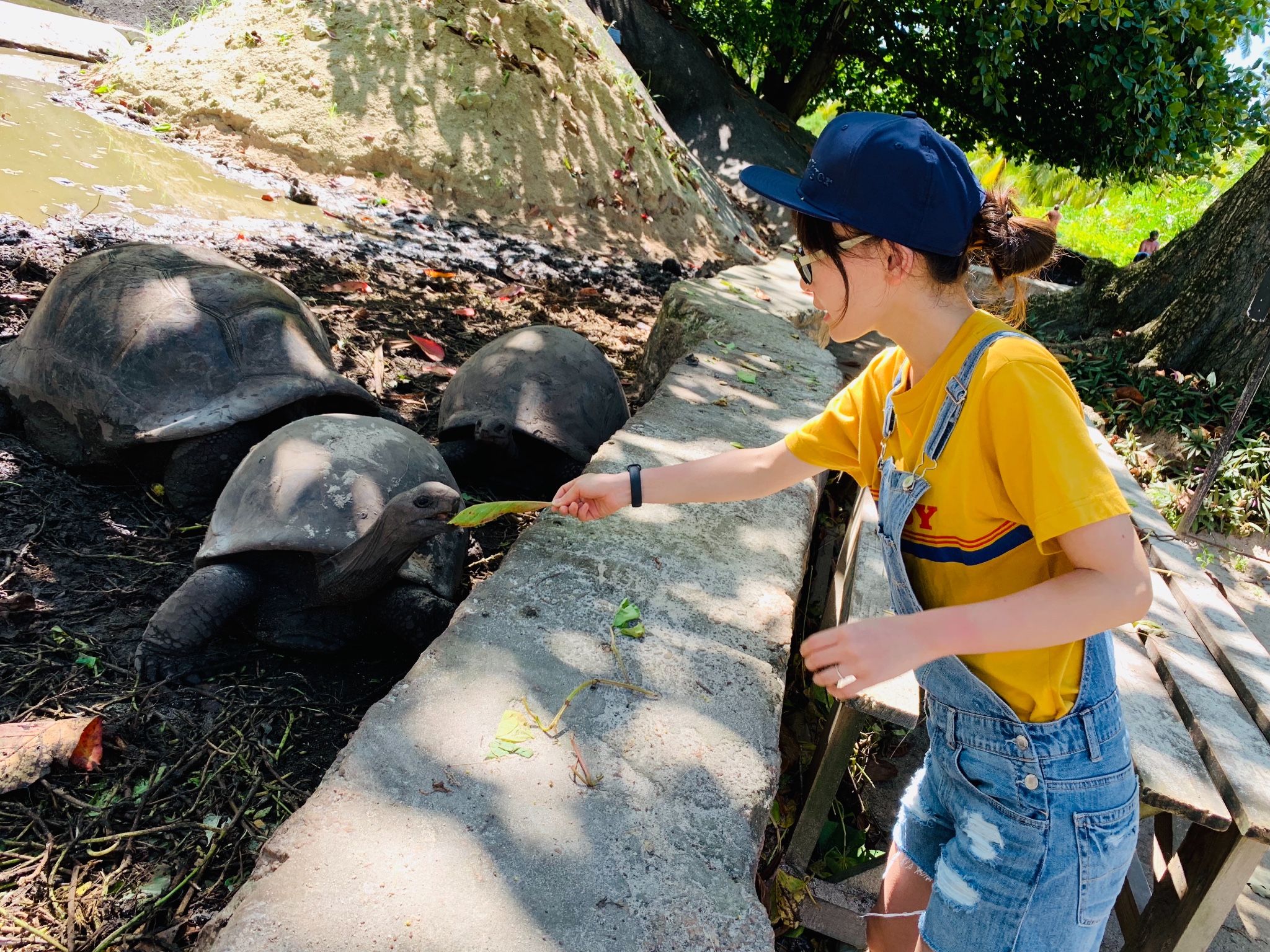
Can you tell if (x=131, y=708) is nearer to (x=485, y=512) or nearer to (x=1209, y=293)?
(x=485, y=512)

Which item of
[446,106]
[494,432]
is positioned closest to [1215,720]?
[494,432]

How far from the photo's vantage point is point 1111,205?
18.2 metres

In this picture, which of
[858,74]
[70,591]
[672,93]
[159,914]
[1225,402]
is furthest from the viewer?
[858,74]

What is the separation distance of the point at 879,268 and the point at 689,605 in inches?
55.8

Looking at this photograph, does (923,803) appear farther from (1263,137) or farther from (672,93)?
(672,93)

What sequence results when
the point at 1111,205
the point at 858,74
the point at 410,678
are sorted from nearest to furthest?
the point at 410,678, the point at 858,74, the point at 1111,205

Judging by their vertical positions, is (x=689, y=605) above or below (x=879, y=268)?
below

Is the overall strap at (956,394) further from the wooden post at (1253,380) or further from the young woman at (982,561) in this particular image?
the wooden post at (1253,380)

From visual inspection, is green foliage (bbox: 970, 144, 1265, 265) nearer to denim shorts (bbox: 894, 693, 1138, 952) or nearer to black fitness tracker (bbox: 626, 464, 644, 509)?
black fitness tracker (bbox: 626, 464, 644, 509)

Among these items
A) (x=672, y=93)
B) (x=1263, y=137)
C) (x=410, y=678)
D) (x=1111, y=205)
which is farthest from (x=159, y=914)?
(x=1111, y=205)

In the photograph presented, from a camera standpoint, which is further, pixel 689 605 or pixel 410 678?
pixel 689 605

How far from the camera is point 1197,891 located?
2275 millimetres

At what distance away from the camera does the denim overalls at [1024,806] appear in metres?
1.56

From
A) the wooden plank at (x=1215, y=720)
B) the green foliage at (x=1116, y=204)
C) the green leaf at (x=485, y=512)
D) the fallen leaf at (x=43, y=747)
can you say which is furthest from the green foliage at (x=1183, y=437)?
the green foliage at (x=1116, y=204)
